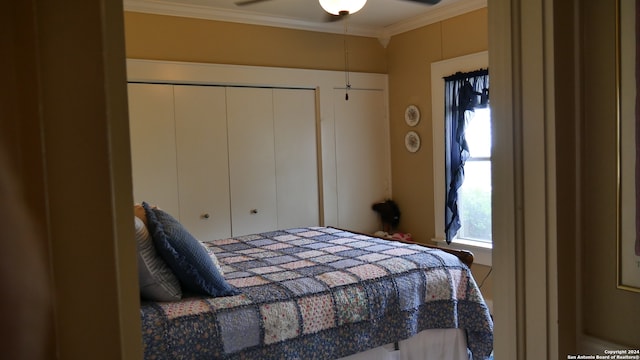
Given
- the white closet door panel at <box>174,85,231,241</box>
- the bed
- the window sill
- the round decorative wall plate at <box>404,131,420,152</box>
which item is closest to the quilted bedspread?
the bed

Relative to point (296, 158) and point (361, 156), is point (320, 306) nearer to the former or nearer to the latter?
point (296, 158)

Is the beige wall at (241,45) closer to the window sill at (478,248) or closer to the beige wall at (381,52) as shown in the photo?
the beige wall at (381,52)

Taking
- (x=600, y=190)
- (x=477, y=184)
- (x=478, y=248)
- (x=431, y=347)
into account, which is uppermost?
(x=600, y=190)

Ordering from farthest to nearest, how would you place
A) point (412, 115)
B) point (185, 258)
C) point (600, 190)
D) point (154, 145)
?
point (412, 115), point (154, 145), point (185, 258), point (600, 190)

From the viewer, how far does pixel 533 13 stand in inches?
39.1

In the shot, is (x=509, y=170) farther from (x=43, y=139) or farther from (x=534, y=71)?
(x=43, y=139)

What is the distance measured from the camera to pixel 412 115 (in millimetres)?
4633

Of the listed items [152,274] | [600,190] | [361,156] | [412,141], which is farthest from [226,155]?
[600,190]

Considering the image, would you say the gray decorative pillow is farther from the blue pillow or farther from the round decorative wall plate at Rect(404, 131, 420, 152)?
the round decorative wall plate at Rect(404, 131, 420, 152)

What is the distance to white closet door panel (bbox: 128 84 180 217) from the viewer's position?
12.2 feet

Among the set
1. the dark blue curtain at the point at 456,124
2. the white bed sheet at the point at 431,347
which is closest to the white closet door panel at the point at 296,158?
the dark blue curtain at the point at 456,124

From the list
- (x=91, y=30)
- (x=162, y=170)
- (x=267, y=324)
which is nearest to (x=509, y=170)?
(x=91, y=30)

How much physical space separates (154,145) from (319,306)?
7.41 ft

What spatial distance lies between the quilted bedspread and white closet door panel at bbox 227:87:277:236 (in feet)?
3.43
